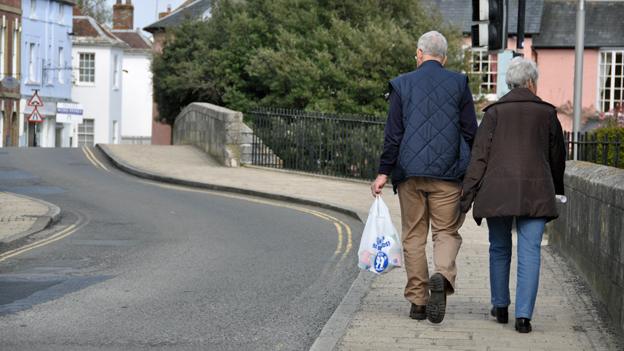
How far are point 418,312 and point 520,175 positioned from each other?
1224 mm

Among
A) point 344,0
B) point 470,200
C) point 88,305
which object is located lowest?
point 88,305

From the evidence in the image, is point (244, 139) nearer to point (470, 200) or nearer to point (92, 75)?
point (470, 200)

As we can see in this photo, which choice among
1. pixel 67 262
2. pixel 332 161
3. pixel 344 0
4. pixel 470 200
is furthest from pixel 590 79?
pixel 470 200

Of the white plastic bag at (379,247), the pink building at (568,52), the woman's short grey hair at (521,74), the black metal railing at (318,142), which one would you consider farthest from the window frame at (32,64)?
the woman's short grey hair at (521,74)

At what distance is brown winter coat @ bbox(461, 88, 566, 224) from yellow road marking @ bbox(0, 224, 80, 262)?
20.0 feet

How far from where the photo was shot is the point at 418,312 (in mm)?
8766

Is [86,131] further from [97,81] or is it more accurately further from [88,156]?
[88,156]

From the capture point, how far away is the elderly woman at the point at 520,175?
27.1 ft

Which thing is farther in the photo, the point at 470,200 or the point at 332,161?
the point at 332,161

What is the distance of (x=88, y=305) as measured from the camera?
9664 millimetres

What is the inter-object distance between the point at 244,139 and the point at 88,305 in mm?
18625

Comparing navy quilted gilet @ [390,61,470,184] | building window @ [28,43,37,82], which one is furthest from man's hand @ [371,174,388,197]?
building window @ [28,43,37,82]

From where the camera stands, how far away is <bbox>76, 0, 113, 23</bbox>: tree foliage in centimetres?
9816

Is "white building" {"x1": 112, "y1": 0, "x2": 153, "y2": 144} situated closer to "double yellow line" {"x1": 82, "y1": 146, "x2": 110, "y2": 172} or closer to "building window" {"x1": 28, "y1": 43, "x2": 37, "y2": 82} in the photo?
"building window" {"x1": 28, "y1": 43, "x2": 37, "y2": 82}
